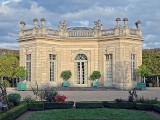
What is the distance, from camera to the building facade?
24.2 metres

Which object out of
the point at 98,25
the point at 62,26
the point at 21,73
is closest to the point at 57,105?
the point at 21,73

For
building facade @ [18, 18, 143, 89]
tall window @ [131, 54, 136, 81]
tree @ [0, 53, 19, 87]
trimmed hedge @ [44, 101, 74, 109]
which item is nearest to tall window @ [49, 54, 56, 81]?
building facade @ [18, 18, 143, 89]

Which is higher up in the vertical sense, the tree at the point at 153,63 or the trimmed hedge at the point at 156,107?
the tree at the point at 153,63

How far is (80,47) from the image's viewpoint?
26047 mm

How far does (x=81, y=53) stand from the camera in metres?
26.0

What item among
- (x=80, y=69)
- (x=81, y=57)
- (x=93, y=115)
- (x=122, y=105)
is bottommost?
(x=93, y=115)

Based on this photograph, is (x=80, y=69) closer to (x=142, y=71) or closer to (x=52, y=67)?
(x=52, y=67)

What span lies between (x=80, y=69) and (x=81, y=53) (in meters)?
1.45

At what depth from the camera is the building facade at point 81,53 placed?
24.2 m

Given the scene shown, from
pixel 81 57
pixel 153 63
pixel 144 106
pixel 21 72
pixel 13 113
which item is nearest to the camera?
pixel 13 113

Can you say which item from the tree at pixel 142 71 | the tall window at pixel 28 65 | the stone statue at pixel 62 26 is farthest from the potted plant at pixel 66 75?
the tree at pixel 142 71

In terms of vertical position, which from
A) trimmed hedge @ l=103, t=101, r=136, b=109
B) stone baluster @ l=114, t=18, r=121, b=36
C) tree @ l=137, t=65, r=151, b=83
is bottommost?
trimmed hedge @ l=103, t=101, r=136, b=109

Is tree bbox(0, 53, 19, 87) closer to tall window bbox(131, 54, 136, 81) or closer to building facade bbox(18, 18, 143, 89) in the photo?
building facade bbox(18, 18, 143, 89)

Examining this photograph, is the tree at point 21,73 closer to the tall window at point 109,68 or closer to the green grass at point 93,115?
the tall window at point 109,68
